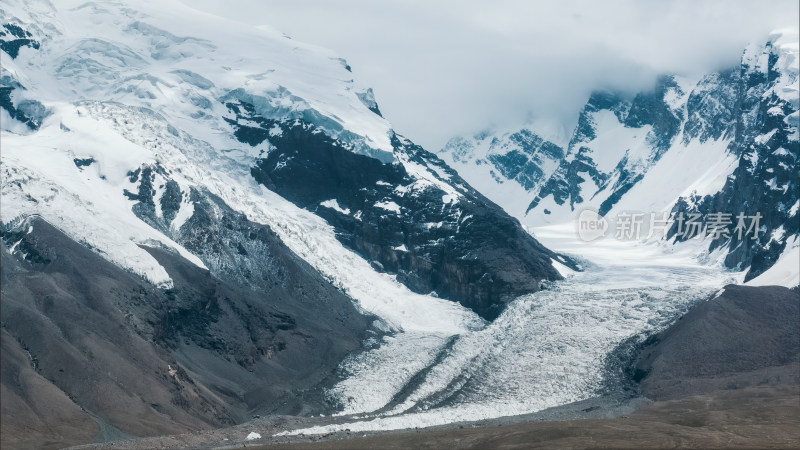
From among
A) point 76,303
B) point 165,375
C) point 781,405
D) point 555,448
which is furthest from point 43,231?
point 781,405

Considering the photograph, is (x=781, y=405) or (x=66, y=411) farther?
(x=781, y=405)

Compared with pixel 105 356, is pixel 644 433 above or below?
above

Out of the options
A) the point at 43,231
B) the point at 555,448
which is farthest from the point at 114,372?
Result: the point at 555,448

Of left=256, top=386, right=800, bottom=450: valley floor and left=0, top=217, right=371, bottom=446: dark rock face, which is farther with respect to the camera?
left=0, top=217, right=371, bottom=446: dark rock face

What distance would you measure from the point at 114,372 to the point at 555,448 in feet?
206

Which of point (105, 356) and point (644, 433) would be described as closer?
point (644, 433)

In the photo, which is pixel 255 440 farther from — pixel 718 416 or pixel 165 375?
pixel 718 416

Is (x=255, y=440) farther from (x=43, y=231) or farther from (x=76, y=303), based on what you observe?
(x=43, y=231)

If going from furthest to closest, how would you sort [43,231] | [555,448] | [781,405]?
[43,231], [781,405], [555,448]

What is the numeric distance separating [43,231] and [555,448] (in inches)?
3752

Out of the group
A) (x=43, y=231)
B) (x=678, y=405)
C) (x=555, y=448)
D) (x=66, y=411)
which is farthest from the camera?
(x=43, y=231)

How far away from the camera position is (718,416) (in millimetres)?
162125

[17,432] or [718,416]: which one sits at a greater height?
[718,416]

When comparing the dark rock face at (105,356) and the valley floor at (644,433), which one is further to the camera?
the dark rock face at (105,356)
